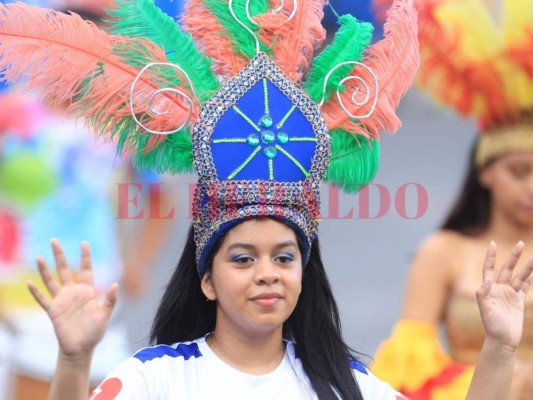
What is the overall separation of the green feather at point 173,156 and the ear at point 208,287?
30 centimetres

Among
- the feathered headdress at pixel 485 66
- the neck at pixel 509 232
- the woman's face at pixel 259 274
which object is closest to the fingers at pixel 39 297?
the woman's face at pixel 259 274

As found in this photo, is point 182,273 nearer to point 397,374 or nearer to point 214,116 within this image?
point 214,116

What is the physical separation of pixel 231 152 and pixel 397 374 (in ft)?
7.32

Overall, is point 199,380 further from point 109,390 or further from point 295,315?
point 295,315

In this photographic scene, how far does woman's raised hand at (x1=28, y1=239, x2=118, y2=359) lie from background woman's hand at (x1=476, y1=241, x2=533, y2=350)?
3.13ft

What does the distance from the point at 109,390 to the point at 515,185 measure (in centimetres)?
277

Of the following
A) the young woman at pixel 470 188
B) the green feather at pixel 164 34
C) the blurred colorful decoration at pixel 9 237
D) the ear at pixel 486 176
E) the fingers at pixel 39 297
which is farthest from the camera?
the blurred colorful decoration at pixel 9 237

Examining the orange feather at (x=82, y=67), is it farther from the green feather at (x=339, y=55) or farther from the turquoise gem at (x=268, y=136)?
the green feather at (x=339, y=55)

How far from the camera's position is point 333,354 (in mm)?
3793

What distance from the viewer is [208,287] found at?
3.72m

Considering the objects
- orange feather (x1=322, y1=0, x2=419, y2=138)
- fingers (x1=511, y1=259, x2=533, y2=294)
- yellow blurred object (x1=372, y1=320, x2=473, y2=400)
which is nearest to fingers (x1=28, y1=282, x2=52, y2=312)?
orange feather (x1=322, y1=0, x2=419, y2=138)

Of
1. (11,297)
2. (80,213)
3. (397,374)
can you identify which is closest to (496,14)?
(397,374)

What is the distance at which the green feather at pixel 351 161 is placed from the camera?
390 centimetres

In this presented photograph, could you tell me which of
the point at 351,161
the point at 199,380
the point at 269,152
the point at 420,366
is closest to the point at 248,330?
the point at 199,380
